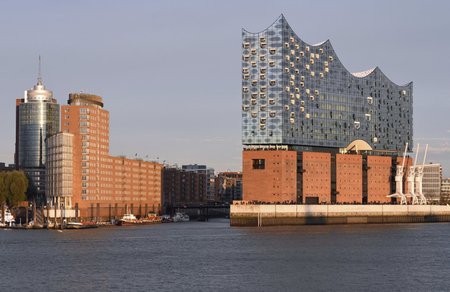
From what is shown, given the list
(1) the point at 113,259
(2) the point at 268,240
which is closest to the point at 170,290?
(1) the point at 113,259

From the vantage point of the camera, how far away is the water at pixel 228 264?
271 feet

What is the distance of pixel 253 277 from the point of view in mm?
88375

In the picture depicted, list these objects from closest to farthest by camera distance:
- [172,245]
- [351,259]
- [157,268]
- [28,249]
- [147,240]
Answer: [157,268] → [351,259] → [28,249] → [172,245] → [147,240]

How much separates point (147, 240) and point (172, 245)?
15276 millimetres

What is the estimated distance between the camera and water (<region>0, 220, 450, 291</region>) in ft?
271

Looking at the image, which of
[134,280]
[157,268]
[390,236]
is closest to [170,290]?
[134,280]

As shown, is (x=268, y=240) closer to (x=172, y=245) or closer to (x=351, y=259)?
(x=172, y=245)

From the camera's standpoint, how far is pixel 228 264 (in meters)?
103

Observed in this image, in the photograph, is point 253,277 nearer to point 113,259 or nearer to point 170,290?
point 170,290

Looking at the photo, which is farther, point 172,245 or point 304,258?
point 172,245

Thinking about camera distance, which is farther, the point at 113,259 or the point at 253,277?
the point at 113,259

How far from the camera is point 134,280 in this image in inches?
3391

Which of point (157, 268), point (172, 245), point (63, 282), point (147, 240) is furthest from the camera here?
point (147, 240)

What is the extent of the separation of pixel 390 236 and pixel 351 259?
56223 millimetres
